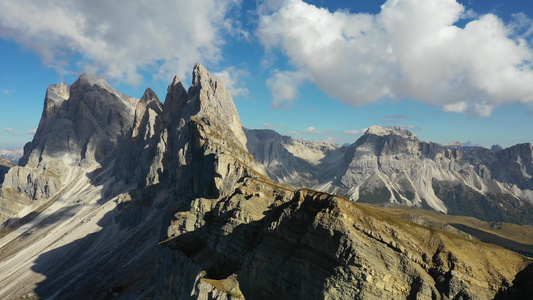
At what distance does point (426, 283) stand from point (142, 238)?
464 ft

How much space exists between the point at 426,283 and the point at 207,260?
123 feet

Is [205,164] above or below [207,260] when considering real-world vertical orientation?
above

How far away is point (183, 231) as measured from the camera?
68.2m

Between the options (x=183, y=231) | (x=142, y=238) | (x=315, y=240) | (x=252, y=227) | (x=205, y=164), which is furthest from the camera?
(x=142, y=238)

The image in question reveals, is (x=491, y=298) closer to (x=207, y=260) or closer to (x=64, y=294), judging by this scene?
(x=207, y=260)

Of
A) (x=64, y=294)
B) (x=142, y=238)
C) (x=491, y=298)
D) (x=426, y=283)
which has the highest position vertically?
(x=426, y=283)

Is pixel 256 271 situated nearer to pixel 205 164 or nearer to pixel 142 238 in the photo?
pixel 205 164

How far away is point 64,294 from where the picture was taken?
11669 centimetres

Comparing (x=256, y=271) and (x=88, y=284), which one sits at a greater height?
(x=256, y=271)

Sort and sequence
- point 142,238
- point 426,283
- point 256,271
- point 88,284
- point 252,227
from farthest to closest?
point 142,238 < point 88,284 < point 252,227 < point 256,271 < point 426,283

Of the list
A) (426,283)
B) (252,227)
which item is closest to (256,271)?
(252,227)

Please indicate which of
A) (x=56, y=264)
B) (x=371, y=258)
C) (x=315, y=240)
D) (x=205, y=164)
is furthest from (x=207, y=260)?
(x=56, y=264)

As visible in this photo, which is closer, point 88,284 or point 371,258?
point 371,258

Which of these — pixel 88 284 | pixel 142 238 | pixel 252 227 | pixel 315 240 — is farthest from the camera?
pixel 142 238
